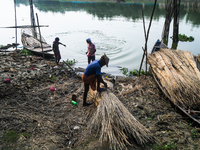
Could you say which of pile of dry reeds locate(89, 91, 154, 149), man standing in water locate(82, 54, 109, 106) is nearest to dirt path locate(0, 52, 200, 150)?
pile of dry reeds locate(89, 91, 154, 149)

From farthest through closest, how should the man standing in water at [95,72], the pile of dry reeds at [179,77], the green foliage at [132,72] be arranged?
the green foliage at [132,72]
the pile of dry reeds at [179,77]
the man standing in water at [95,72]

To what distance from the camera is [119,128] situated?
2844 mm

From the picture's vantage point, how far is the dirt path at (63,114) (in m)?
2.82

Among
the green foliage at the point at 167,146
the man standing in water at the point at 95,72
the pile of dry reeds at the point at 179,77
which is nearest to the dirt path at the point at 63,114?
the green foliage at the point at 167,146

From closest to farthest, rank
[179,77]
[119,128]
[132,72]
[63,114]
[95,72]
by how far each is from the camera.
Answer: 1. [119,128]
2. [95,72]
3. [63,114]
4. [179,77]
5. [132,72]

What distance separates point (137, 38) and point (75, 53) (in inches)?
225

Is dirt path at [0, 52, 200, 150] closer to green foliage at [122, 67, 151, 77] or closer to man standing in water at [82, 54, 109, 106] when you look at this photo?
man standing in water at [82, 54, 109, 106]

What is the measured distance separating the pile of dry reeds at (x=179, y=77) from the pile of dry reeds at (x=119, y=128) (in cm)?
167

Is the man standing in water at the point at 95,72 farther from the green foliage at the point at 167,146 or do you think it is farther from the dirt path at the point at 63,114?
the green foliage at the point at 167,146

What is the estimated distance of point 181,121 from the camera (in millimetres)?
3650

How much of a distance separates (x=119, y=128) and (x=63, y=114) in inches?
64.2

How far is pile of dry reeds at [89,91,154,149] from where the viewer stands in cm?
275

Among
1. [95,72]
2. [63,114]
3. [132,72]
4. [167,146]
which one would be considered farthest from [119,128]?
[132,72]

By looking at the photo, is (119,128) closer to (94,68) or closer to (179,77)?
(94,68)
